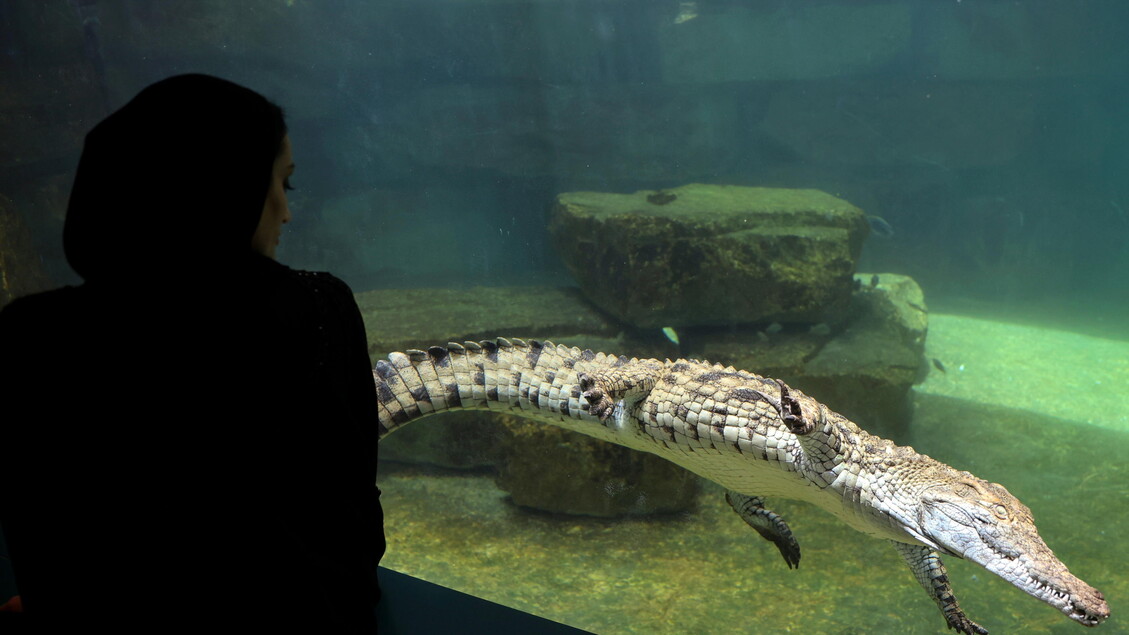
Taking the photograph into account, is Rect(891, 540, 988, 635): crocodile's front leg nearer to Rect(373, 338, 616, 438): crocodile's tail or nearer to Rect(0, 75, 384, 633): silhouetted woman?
Rect(373, 338, 616, 438): crocodile's tail

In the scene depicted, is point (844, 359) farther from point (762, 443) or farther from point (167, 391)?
A: point (167, 391)

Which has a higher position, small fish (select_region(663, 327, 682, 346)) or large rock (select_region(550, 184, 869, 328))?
large rock (select_region(550, 184, 869, 328))

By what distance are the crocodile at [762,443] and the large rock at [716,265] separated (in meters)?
2.73

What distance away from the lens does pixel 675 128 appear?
1312cm

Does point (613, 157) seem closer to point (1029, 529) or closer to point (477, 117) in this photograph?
point (477, 117)

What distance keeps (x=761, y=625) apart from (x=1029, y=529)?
A: 4.02 ft

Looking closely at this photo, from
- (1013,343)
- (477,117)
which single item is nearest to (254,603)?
(1013,343)

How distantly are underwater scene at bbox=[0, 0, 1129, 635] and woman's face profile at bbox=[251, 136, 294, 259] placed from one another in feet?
5.62

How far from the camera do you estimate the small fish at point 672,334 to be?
6198 mm

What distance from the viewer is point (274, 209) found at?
101cm

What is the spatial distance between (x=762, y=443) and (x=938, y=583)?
97 cm

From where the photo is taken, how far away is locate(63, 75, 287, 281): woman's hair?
0.85m

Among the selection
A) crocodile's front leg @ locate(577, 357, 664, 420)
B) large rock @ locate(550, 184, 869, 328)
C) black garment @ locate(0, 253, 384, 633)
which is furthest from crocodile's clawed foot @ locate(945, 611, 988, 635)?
large rock @ locate(550, 184, 869, 328)

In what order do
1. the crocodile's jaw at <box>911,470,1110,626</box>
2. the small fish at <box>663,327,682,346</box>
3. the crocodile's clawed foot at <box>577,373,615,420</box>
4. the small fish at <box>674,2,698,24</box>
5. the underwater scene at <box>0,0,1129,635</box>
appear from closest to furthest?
the crocodile's jaw at <box>911,470,1110,626</box> < the crocodile's clawed foot at <box>577,373,615,420</box> < the underwater scene at <box>0,0,1129,635</box> < the small fish at <box>663,327,682,346</box> < the small fish at <box>674,2,698,24</box>
